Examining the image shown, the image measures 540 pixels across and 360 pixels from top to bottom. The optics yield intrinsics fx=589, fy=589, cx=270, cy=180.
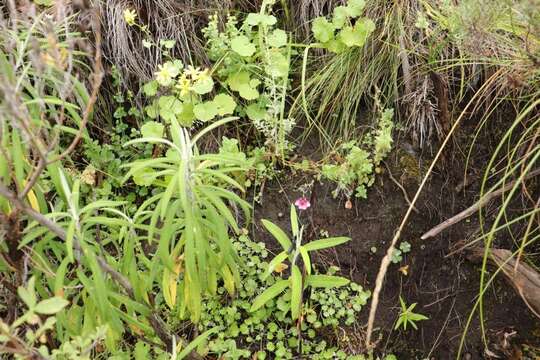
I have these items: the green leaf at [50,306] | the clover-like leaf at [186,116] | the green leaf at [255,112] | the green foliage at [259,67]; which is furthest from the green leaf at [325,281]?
the green leaf at [50,306]

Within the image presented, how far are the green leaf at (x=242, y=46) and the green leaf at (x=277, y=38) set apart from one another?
0.28ft

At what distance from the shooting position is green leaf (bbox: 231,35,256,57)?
8.38 ft

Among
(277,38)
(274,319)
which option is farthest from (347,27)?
(274,319)

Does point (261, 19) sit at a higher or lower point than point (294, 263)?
higher

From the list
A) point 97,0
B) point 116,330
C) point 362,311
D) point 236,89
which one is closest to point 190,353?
point 116,330

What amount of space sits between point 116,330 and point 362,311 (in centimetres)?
Answer: 103

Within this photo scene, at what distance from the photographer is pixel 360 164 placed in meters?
2.49

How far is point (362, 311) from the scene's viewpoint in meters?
2.41

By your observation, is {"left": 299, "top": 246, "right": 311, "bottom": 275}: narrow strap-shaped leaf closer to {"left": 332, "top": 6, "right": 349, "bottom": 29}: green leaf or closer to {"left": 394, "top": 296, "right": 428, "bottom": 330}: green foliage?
{"left": 394, "top": 296, "right": 428, "bottom": 330}: green foliage

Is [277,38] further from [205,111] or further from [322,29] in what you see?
[205,111]

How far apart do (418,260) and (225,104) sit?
1.06 meters

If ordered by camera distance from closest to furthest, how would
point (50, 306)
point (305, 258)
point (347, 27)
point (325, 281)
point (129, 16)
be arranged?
point (50, 306)
point (305, 258)
point (325, 281)
point (129, 16)
point (347, 27)

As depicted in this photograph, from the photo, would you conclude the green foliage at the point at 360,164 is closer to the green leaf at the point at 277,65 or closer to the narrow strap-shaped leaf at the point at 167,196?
the green leaf at the point at 277,65

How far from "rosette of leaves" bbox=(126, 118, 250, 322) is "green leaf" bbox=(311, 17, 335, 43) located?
862 mm
